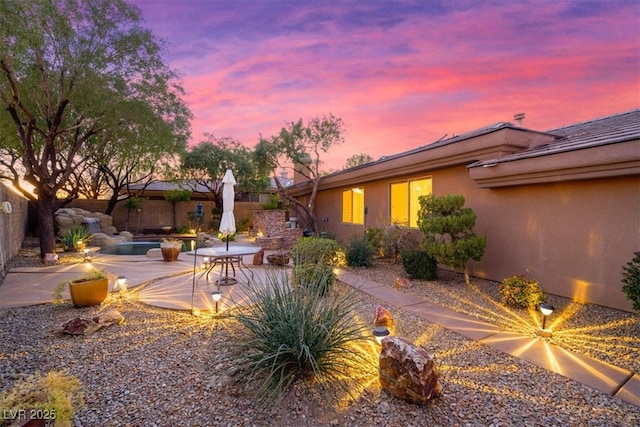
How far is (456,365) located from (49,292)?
693 centimetres

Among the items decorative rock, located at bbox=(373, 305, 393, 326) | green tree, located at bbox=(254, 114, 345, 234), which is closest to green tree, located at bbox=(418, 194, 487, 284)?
decorative rock, located at bbox=(373, 305, 393, 326)

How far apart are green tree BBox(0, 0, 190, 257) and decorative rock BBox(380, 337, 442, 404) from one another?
349 inches

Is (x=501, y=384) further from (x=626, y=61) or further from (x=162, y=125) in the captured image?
(x=162, y=125)

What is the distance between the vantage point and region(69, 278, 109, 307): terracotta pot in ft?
15.7

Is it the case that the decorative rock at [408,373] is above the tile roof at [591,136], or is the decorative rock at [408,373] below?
below

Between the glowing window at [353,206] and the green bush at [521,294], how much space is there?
258 inches

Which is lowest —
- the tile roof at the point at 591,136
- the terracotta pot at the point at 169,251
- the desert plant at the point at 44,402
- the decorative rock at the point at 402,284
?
the decorative rock at the point at 402,284

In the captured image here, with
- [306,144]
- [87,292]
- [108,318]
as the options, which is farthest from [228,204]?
[306,144]

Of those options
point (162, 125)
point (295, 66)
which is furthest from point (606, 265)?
point (162, 125)

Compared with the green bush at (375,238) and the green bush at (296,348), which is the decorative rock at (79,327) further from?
the green bush at (375,238)

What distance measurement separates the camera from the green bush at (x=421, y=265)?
6621 mm

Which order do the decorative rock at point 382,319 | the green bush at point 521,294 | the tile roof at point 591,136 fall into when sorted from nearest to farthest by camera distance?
1. the decorative rock at point 382,319
2. the tile roof at point 591,136
3. the green bush at point 521,294

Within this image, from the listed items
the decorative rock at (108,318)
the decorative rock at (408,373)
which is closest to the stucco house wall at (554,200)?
the decorative rock at (408,373)

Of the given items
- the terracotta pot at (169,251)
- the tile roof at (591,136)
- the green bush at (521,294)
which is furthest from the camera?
the terracotta pot at (169,251)
